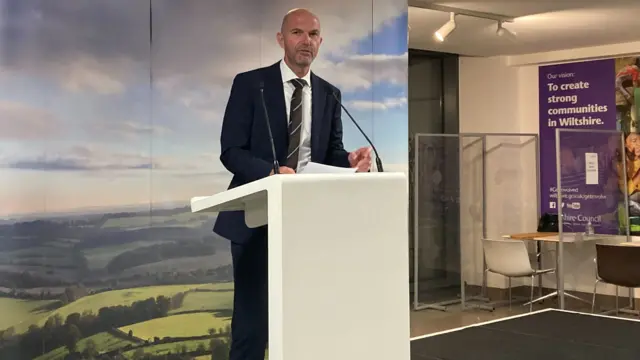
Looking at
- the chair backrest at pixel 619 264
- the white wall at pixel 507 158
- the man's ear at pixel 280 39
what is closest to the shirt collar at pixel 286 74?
the man's ear at pixel 280 39

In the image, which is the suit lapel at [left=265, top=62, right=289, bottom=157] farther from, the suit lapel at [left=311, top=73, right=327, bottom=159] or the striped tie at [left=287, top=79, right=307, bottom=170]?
the suit lapel at [left=311, top=73, right=327, bottom=159]

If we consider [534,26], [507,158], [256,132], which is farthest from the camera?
[507,158]

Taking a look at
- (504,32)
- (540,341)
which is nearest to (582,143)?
(504,32)

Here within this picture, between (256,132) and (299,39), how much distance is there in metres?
0.80

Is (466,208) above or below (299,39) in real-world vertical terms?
below

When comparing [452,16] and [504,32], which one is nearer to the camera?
[452,16]

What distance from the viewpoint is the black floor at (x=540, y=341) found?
129 inches

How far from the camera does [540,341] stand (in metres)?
3.56

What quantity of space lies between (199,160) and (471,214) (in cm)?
448

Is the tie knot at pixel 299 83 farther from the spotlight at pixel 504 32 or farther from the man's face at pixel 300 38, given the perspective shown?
the spotlight at pixel 504 32

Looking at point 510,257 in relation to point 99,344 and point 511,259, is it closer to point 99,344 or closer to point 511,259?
point 511,259

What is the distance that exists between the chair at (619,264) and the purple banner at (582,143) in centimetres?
77

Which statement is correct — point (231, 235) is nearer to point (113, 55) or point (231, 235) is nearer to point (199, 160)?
point (199, 160)

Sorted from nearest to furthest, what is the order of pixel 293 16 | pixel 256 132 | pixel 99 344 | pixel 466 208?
1. pixel 99 344
2. pixel 256 132
3. pixel 293 16
4. pixel 466 208
